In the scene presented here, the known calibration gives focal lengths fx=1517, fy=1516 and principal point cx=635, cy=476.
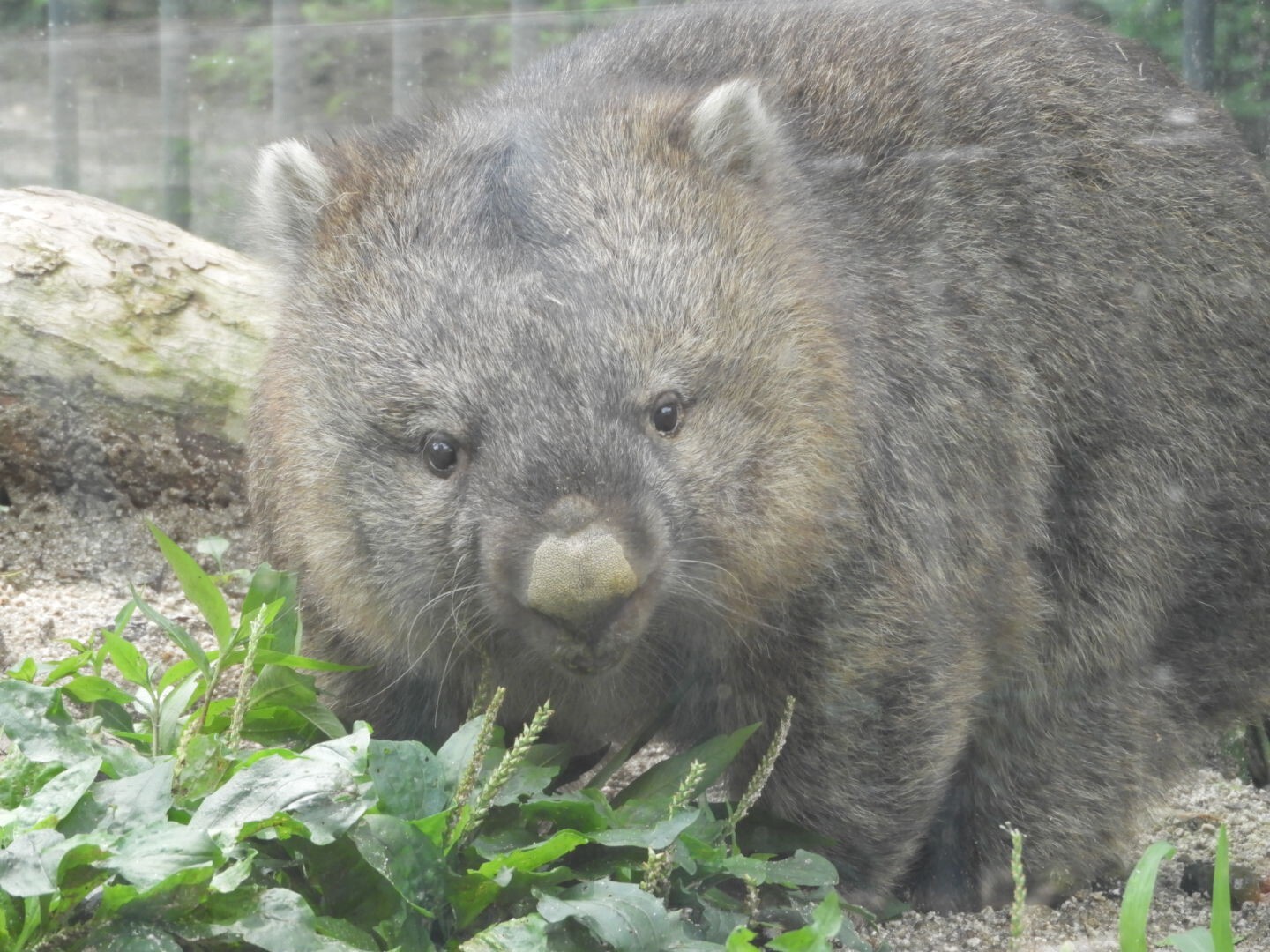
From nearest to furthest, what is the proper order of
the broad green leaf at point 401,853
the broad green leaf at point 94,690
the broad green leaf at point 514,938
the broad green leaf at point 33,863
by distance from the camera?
the broad green leaf at point 33,863 < the broad green leaf at point 514,938 < the broad green leaf at point 401,853 < the broad green leaf at point 94,690

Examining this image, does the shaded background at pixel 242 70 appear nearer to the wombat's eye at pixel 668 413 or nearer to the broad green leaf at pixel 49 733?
the wombat's eye at pixel 668 413

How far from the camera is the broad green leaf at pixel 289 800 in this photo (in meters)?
2.60

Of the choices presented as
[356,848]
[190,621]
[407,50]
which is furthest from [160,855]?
Result: [407,50]

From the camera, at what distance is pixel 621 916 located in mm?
2605

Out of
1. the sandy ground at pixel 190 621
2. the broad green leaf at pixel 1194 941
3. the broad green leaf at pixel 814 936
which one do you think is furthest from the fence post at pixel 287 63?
the broad green leaf at pixel 1194 941

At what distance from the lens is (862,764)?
3369 millimetres

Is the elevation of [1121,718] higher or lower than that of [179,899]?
lower

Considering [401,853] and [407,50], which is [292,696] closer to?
[401,853]

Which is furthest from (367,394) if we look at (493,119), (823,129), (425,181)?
(823,129)

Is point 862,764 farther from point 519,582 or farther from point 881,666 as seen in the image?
point 519,582

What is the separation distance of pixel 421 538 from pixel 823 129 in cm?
144

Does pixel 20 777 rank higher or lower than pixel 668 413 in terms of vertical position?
lower

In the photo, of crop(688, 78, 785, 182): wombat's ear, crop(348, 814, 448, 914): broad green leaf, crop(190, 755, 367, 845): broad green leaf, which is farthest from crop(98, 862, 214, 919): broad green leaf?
crop(688, 78, 785, 182): wombat's ear

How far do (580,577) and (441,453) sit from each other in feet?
1.64
